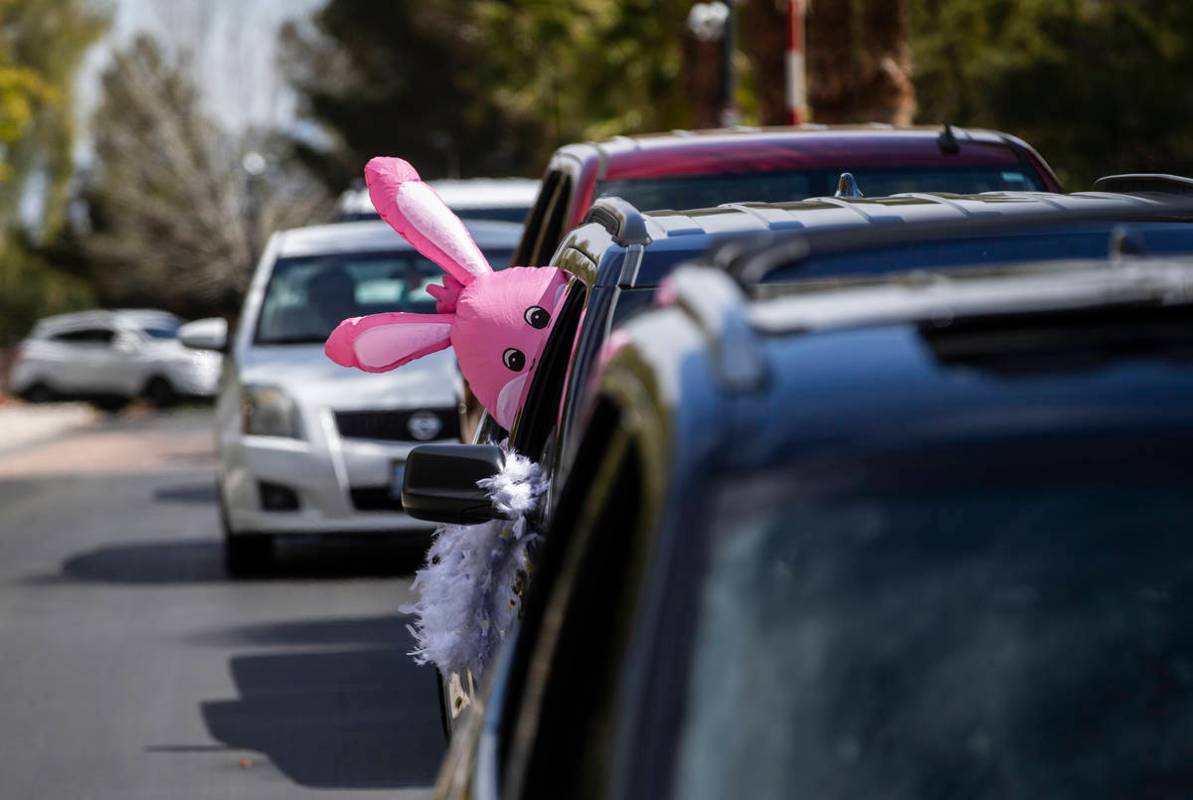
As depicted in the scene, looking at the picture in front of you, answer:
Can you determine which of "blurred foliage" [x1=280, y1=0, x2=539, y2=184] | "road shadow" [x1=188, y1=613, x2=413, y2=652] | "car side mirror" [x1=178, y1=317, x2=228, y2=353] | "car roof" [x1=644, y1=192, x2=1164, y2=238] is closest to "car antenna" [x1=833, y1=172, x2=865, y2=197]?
"car roof" [x1=644, y1=192, x2=1164, y2=238]

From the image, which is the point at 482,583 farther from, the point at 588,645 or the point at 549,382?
the point at 588,645

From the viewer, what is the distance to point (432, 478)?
433cm

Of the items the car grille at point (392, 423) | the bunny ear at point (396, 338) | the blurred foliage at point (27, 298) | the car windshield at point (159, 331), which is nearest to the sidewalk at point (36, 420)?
the car windshield at point (159, 331)

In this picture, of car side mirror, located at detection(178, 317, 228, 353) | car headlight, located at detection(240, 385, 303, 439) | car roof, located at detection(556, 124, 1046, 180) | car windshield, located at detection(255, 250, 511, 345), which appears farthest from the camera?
car side mirror, located at detection(178, 317, 228, 353)

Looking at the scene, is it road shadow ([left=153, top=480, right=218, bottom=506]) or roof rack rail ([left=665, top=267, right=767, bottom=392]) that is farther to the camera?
road shadow ([left=153, top=480, right=218, bottom=506])

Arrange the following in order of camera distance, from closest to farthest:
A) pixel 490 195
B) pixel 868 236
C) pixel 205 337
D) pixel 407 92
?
1. pixel 868 236
2. pixel 205 337
3. pixel 490 195
4. pixel 407 92

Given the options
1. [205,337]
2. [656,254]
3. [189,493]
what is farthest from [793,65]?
[656,254]

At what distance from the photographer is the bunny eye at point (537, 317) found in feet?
17.8

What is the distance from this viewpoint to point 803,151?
23.6ft

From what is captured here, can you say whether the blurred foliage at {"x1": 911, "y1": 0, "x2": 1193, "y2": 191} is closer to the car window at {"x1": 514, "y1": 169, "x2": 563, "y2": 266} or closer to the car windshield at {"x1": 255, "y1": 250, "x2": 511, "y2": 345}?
the car windshield at {"x1": 255, "y1": 250, "x2": 511, "y2": 345}

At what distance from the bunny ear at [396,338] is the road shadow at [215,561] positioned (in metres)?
6.60

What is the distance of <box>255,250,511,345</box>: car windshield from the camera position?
42.2 feet

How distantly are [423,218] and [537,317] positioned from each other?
0.75 metres

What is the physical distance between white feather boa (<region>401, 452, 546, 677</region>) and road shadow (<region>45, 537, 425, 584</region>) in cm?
794
